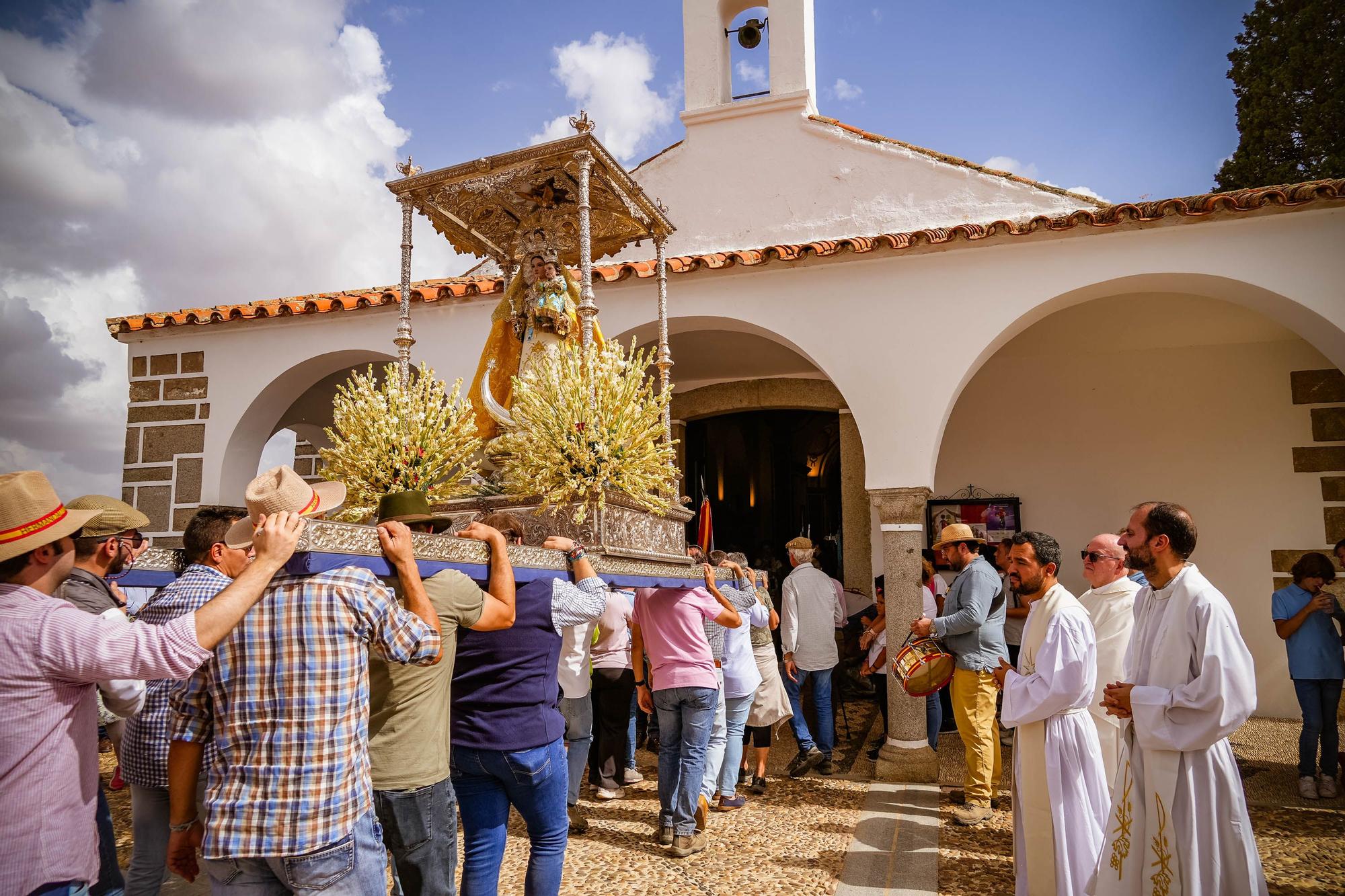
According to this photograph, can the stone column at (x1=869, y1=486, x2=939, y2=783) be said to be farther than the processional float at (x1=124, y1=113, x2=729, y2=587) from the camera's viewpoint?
Yes

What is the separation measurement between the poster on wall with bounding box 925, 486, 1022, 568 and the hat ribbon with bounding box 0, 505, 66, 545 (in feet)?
27.8

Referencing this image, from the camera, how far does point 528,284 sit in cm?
517

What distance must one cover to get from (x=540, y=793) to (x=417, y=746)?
1.63ft

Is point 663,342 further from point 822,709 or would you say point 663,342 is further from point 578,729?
point 822,709

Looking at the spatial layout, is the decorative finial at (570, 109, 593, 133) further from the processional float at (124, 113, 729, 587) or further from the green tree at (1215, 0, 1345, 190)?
the green tree at (1215, 0, 1345, 190)

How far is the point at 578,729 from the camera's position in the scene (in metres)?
5.14

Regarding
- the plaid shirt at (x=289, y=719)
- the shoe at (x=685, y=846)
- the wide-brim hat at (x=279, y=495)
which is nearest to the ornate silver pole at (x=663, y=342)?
the shoe at (x=685, y=846)

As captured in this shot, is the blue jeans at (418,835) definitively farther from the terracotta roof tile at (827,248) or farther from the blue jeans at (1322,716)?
the blue jeans at (1322,716)

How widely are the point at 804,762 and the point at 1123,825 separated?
3.59 meters

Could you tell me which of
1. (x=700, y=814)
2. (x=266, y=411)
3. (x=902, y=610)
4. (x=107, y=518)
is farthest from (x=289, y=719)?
(x=266, y=411)

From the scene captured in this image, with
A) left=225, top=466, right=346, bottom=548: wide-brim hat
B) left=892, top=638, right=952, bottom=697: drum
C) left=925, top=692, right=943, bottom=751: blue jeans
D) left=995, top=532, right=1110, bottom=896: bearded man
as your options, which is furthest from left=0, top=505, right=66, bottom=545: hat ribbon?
left=925, top=692, right=943, bottom=751: blue jeans

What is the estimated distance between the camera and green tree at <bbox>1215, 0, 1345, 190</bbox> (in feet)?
45.5

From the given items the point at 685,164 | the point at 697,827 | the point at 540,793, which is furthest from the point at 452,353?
the point at 540,793

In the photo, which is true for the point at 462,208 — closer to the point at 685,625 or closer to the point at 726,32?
the point at 685,625
